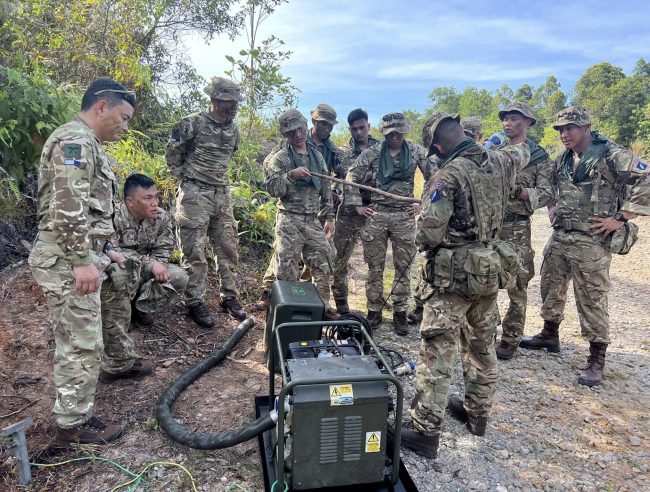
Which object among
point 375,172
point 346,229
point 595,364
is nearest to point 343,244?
point 346,229

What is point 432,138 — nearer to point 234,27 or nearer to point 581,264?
point 581,264

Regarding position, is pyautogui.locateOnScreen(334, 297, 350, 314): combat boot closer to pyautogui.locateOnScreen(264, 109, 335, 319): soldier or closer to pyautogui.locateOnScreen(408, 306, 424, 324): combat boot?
pyautogui.locateOnScreen(264, 109, 335, 319): soldier

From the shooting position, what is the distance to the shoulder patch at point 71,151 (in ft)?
8.32

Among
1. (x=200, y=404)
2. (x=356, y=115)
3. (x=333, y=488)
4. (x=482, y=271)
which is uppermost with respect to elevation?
(x=356, y=115)

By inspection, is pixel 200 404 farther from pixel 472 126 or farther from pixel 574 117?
pixel 472 126

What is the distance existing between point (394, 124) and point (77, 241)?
357cm

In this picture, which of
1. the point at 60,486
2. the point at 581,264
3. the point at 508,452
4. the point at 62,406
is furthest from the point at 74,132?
the point at 581,264

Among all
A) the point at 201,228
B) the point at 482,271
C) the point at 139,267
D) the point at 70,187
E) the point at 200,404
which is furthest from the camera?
the point at 201,228

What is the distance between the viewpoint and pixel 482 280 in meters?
2.85

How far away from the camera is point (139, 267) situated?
12.0 ft

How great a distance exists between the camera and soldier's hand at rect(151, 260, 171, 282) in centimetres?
379

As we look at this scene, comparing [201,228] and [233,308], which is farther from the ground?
[201,228]

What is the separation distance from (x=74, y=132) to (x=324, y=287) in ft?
10.0

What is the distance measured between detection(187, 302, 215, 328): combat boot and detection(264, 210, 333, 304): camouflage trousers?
2.81ft
